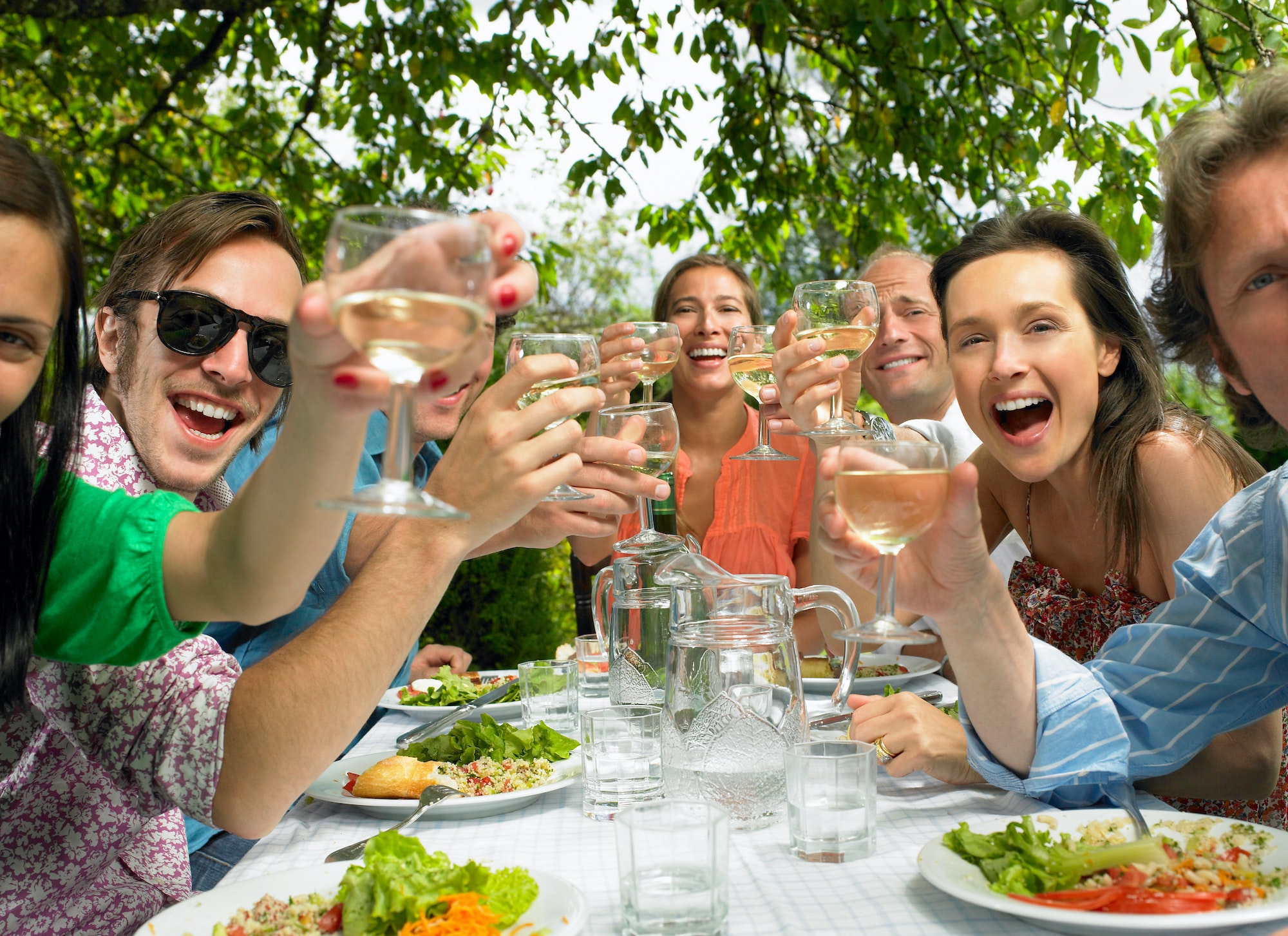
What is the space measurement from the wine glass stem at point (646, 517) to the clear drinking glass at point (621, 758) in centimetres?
46

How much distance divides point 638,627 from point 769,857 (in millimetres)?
686

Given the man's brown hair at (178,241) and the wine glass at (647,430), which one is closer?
the wine glass at (647,430)

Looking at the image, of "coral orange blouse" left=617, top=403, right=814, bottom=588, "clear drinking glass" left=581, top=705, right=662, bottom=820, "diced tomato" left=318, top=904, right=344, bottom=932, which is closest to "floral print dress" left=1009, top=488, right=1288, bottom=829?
"clear drinking glass" left=581, top=705, right=662, bottom=820

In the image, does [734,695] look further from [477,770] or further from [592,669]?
[592,669]

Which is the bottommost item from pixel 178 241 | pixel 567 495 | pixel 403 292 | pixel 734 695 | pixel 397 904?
pixel 397 904

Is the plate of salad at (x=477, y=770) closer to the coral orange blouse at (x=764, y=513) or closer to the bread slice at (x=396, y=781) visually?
the bread slice at (x=396, y=781)

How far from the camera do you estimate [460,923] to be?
4.06 feet

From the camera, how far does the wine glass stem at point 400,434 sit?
0.93 m

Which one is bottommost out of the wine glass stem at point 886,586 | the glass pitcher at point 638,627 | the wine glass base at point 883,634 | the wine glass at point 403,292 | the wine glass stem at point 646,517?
the glass pitcher at point 638,627

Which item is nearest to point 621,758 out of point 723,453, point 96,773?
point 96,773

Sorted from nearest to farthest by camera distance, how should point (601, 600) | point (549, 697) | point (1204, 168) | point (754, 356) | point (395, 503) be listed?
point (395, 503) < point (1204, 168) < point (601, 600) < point (549, 697) < point (754, 356)

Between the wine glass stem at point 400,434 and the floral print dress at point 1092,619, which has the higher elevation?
the wine glass stem at point 400,434

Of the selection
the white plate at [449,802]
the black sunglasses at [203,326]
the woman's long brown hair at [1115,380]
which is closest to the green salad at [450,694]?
the white plate at [449,802]

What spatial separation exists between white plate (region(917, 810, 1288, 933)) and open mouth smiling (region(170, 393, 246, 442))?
211 cm
